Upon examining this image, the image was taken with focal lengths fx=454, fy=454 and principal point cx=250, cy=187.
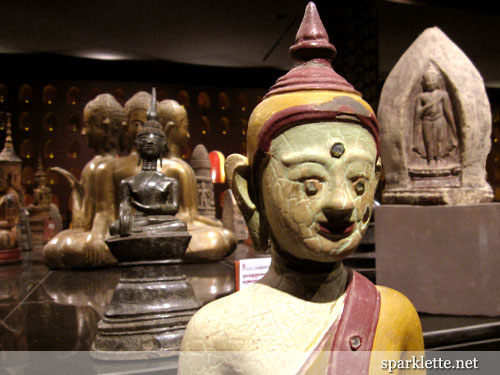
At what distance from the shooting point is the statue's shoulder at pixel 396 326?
48.5 inches

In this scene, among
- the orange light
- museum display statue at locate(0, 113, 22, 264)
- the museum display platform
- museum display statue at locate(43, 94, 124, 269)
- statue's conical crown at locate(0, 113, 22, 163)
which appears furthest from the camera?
the orange light

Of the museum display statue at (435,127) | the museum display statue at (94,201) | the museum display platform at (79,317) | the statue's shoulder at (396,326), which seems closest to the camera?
the statue's shoulder at (396,326)

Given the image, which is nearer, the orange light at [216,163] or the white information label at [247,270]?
the white information label at [247,270]

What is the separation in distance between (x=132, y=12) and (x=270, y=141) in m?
3.32

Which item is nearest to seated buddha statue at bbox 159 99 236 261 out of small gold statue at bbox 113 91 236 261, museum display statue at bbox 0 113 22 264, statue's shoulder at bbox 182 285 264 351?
small gold statue at bbox 113 91 236 261

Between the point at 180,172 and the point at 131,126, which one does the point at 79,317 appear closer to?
the point at 180,172

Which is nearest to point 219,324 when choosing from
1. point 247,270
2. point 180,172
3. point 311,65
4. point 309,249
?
point 309,249

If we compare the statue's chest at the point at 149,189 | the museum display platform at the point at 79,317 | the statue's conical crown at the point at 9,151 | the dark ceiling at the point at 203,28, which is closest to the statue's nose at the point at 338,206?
the museum display platform at the point at 79,317

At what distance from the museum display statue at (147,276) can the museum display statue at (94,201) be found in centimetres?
205

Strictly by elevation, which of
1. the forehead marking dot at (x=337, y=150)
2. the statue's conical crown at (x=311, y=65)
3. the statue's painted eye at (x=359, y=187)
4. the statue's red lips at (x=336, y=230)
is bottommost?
the statue's red lips at (x=336, y=230)

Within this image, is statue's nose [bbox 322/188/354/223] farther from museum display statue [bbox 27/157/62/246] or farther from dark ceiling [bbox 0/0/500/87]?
museum display statue [bbox 27/157/62/246]

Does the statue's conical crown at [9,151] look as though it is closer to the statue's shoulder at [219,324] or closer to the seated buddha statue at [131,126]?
the seated buddha statue at [131,126]

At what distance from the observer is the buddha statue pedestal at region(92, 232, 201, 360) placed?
82.9 inches

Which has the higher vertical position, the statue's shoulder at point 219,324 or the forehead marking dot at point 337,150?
the forehead marking dot at point 337,150
